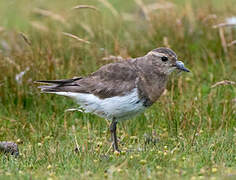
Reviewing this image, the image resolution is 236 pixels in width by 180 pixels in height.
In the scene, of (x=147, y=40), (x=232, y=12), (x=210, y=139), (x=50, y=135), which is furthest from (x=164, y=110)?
(x=232, y=12)

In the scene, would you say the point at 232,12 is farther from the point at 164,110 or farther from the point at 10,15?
the point at 10,15

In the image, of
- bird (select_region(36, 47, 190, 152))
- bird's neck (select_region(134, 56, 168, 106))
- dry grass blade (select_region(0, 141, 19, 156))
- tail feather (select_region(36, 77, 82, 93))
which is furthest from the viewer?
tail feather (select_region(36, 77, 82, 93))

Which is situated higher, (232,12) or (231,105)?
(232,12)

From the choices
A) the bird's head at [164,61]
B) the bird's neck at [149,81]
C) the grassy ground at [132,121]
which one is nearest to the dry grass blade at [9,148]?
the grassy ground at [132,121]

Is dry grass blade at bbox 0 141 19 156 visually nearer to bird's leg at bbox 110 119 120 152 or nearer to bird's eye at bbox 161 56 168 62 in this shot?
bird's leg at bbox 110 119 120 152

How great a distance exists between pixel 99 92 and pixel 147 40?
3891mm

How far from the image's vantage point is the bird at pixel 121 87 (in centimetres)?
682

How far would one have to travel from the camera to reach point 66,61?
973 centimetres

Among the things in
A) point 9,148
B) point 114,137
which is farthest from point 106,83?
point 9,148

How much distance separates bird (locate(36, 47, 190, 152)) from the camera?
6.82 metres

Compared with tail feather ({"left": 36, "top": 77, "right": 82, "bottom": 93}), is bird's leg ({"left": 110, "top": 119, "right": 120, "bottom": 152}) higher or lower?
lower

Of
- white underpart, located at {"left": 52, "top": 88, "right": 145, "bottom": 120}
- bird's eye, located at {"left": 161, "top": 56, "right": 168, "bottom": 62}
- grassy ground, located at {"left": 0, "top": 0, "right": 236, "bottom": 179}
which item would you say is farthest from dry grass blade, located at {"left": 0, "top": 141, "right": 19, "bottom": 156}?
bird's eye, located at {"left": 161, "top": 56, "right": 168, "bottom": 62}

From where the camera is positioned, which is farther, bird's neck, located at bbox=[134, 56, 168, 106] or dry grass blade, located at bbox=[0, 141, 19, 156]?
bird's neck, located at bbox=[134, 56, 168, 106]

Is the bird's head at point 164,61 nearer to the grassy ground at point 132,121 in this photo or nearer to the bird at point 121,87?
the bird at point 121,87
